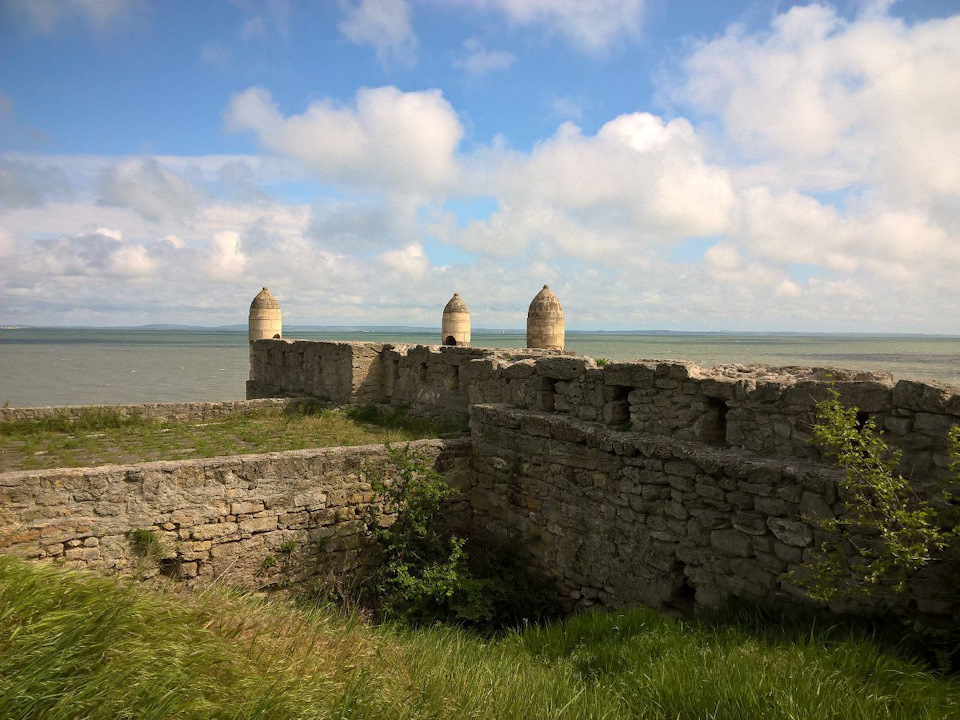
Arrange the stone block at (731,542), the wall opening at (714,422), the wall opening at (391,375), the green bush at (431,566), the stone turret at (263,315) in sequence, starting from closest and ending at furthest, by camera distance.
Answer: the stone block at (731,542), the wall opening at (714,422), the green bush at (431,566), the wall opening at (391,375), the stone turret at (263,315)

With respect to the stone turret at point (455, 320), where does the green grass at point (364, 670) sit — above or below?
below

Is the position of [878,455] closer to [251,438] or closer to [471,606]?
[471,606]

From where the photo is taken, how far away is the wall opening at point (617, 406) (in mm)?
6898

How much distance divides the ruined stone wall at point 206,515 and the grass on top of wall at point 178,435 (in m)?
2.57

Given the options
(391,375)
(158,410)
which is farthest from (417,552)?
(158,410)

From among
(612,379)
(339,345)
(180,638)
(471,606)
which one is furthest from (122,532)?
(339,345)

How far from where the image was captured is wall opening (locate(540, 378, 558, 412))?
8.01 metres

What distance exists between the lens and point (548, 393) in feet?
26.3

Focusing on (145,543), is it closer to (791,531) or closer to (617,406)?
(617,406)

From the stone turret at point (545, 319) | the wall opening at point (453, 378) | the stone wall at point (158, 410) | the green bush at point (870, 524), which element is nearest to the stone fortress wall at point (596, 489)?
the green bush at point (870, 524)

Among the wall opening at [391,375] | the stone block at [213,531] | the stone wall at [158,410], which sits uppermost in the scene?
the wall opening at [391,375]

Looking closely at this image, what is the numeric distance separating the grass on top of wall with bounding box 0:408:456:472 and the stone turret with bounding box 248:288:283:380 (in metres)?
9.54

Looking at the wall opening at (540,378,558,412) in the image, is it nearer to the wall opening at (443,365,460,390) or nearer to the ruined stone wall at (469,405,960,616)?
the ruined stone wall at (469,405,960,616)

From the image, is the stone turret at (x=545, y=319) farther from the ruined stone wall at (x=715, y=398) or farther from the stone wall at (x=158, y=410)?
the stone wall at (x=158, y=410)
